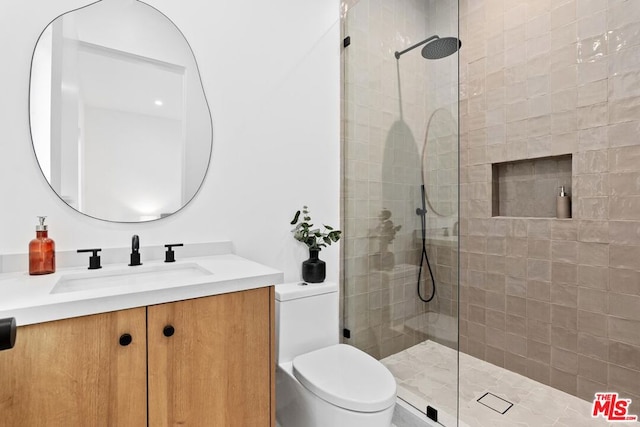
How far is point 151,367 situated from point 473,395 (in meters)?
1.72

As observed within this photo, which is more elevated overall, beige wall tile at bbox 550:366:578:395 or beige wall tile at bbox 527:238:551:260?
beige wall tile at bbox 527:238:551:260

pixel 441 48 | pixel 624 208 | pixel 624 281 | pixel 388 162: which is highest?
pixel 441 48

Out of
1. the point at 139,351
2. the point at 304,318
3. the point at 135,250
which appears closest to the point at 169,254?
the point at 135,250

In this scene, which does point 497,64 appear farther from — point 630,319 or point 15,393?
point 15,393

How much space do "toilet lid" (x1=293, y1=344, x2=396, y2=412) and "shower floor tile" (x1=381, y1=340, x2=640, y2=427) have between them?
0.34 meters

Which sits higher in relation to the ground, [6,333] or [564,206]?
[564,206]

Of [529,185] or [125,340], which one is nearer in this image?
[125,340]

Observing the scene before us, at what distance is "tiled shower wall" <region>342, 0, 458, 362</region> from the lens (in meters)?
1.58

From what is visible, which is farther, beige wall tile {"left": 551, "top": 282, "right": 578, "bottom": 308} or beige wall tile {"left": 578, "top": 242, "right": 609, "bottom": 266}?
beige wall tile {"left": 551, "top": 282, "right": 578, "bottom": 308}

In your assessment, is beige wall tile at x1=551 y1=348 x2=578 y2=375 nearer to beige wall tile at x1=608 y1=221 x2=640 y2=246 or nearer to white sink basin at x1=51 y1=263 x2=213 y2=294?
beige wall tile at x1=608 y1=221 x2=640 y2=246

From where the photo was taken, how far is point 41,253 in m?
1.10

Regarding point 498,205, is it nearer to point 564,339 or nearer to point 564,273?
point 564,273

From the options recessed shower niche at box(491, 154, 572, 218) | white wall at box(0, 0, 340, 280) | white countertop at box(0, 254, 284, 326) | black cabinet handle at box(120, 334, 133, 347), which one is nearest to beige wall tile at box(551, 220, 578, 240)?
recessed shower niche at box(491, 154, 572, 218)

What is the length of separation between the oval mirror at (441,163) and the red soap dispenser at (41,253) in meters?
1.54
